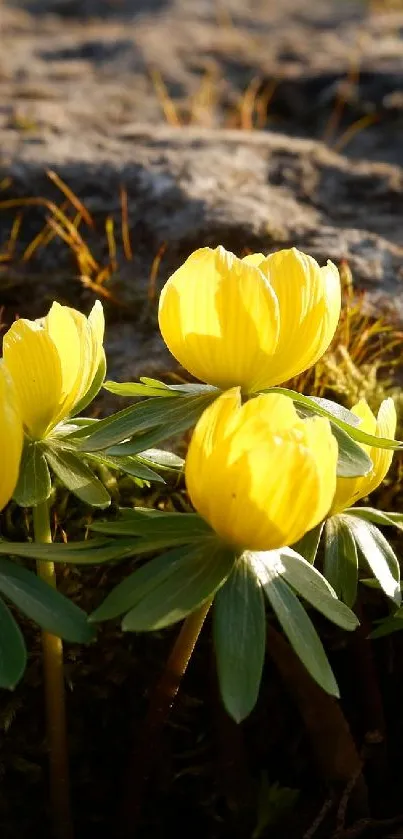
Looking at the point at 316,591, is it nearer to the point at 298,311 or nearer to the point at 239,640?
the point at 239,640

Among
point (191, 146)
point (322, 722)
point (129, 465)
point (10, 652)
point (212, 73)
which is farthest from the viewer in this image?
point (212, 73)

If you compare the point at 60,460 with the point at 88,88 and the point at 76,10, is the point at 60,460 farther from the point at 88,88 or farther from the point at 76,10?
the point at 76,10

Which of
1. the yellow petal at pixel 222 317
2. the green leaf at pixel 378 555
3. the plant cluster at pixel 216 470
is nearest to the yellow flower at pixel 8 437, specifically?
the plant cluster at pixel 216 470

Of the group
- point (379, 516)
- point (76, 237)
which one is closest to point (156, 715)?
point (379, 516)

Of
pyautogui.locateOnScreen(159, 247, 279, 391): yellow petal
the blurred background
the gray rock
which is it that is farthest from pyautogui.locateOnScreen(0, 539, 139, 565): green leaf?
the blurred background

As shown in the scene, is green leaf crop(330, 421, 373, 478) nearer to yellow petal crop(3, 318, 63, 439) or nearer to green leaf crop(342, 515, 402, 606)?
green leaf crop(342, 515, 402, 606)

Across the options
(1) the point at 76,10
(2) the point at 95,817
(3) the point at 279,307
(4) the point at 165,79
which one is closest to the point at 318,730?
→ (2) the point at 95,817

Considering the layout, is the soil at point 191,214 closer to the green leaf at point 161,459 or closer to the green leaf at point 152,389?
the green leaf at point 161,459
